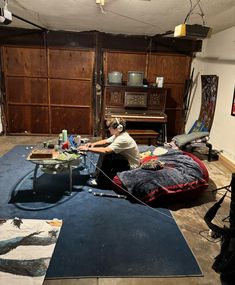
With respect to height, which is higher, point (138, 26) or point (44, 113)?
point (138, 26)

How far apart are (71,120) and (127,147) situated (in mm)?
3069

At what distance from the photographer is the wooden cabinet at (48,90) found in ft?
17.7

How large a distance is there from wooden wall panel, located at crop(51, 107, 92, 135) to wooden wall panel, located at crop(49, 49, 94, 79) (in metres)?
0.78

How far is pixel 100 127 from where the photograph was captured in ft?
19.2

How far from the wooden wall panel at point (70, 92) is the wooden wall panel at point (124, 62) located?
612 millimetres

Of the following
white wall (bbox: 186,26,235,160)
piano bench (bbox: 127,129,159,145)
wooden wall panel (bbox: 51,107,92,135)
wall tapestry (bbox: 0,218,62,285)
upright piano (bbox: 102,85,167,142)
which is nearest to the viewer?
wall tapestry (bbox: 0,218,62,285)

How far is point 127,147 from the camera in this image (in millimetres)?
3072

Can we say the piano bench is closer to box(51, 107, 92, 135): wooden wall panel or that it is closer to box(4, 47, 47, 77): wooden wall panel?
box(51, 107, 92, 135): wooden wall panel

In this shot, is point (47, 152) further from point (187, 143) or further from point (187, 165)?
point (187, 143)

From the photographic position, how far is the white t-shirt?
3.01 metres

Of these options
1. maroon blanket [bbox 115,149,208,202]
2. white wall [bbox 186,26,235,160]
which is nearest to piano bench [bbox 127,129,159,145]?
white wall [bbox 186,26,235,160]

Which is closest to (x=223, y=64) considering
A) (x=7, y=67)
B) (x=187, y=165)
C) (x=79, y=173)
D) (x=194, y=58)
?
(x=194, y=58)

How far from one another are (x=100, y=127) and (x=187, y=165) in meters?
3.06

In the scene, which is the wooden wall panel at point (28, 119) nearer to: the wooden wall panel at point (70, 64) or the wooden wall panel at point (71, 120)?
the wooden wall panel at point (71, 120)
